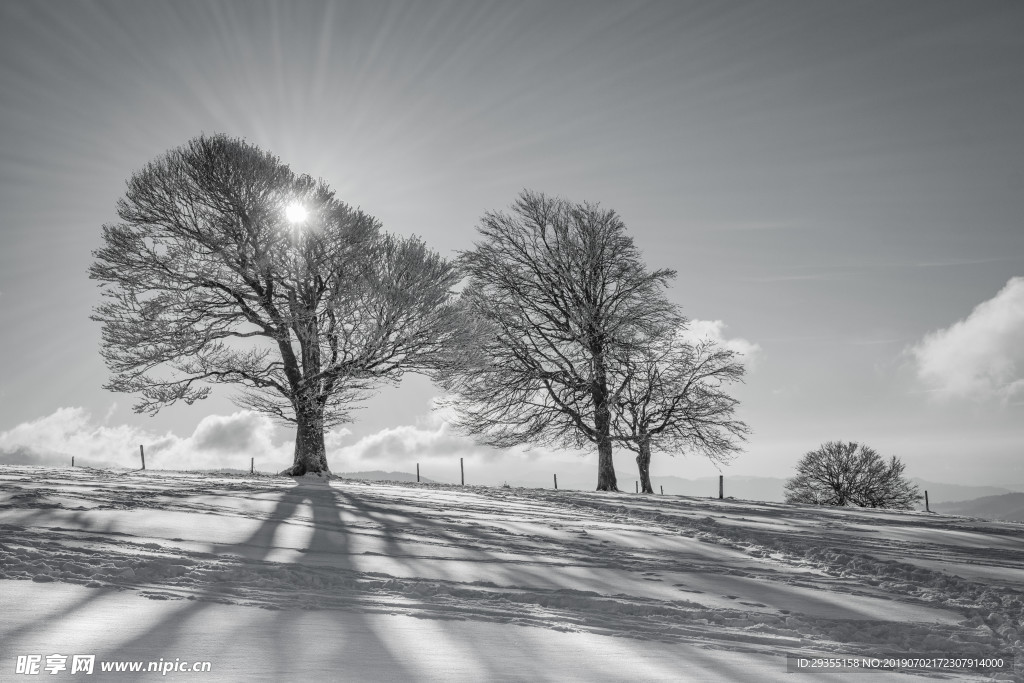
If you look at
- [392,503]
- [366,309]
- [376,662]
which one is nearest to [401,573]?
[376,662]

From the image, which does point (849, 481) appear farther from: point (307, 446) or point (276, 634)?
point (276, 634)

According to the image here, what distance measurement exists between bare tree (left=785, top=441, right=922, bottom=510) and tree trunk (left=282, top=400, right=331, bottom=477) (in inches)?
1167

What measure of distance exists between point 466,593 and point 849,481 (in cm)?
4127

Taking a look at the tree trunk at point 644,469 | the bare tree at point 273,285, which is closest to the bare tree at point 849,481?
the tree trunk at point 644,469

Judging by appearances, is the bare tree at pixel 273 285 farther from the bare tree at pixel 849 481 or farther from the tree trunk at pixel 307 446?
the bare tree at pixel 849 481

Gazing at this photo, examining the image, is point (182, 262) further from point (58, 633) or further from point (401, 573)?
point (58, 633)

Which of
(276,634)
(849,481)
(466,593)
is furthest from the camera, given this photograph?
(849,481)

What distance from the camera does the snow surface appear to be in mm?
2627

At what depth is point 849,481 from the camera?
38.8 meters

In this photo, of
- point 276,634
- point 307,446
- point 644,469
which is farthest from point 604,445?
point 276,634

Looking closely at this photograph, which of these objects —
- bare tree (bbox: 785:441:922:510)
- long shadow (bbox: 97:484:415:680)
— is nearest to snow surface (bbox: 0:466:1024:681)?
long shadow (bbox: 97:484:415:680)

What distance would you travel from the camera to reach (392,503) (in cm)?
936

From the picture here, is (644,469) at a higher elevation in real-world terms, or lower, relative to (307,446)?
lower

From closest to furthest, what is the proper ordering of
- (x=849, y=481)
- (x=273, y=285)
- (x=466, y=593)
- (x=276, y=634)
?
(x=276, y=634) → (x=466, y=593) → (x=273, y=285) → (x=849, y=481)
